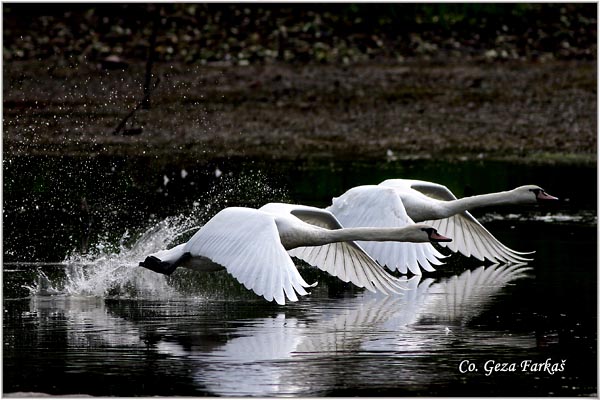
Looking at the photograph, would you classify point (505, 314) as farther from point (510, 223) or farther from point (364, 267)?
point (510, 223)

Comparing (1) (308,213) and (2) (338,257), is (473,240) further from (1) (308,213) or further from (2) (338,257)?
(1) (308,213)

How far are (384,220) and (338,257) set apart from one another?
0.64m

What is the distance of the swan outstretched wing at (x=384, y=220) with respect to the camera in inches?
421

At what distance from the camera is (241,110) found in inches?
829

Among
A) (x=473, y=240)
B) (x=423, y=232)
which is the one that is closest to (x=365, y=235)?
(x=423, y=232)

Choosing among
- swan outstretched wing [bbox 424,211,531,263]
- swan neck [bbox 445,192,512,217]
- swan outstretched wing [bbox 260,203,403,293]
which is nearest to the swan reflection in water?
swan outstretched wing [bbox 260,203,403,293]

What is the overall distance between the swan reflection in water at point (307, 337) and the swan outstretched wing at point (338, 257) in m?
0.16

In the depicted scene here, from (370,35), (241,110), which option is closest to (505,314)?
(241,110)

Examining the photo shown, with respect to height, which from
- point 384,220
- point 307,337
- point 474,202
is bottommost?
point 307,337

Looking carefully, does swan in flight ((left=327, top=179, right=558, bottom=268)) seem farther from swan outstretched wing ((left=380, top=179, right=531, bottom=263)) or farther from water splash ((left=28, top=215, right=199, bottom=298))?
water splash ((left=28, top=215, right=199, bottom=298))

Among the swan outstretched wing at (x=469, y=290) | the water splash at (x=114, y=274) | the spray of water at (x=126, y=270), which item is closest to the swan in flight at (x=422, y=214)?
the swan outstretched wing at (x=469, y=290)

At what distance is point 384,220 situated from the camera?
10664mm

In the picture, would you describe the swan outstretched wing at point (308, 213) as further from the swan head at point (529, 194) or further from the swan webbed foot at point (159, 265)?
the swan head at point (529, 194)

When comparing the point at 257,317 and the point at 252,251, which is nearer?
the point at 252,251
